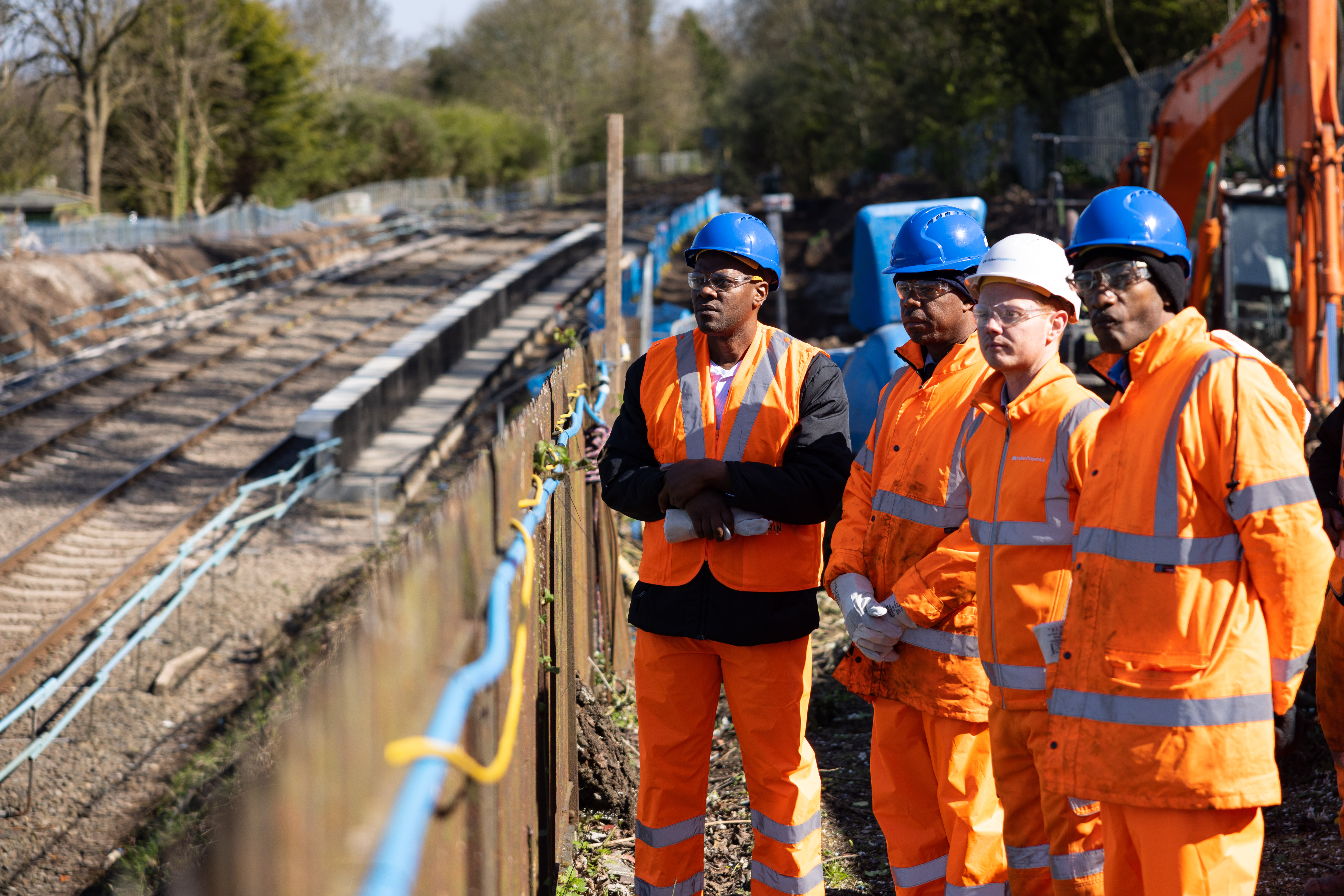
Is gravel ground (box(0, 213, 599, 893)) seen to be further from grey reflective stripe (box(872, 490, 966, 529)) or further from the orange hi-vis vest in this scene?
grey reflective stripe (box(872, 490, 966, 529))

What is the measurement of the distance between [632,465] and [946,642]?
1.11 metres

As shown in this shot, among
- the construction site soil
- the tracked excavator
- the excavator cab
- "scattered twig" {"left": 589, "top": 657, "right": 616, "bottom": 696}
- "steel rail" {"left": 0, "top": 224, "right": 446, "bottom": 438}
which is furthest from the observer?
"steel rail" {"left": 0, "top": 224, "right": 446, "bottom": 438}

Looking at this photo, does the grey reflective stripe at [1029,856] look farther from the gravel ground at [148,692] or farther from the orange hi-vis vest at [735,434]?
the gravel ground at [148,692]

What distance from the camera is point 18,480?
12.1 metres

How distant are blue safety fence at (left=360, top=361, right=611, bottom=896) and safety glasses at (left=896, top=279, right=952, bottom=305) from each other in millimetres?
1572

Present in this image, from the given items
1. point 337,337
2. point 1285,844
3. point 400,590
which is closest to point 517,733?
point 400,590

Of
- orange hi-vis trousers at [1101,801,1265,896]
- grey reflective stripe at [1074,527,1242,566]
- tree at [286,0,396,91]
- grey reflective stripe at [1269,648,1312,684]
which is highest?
tree at [286,0,396,91]

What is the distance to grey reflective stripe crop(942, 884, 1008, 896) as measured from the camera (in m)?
3.05

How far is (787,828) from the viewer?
3330 millimetres

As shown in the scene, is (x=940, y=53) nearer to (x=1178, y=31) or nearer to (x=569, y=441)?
(x=1178, y=31)

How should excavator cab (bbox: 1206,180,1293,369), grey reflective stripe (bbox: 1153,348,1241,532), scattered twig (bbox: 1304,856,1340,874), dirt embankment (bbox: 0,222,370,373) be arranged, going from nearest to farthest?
grey reflective stripe (bbox: 1153,348,1241,532)
scattered twig (bbox: 1304,856,1340,874)
excavator cab (bbox: 1206,180,1293,369)
dirt embankment (bbox: 0,222,370,373)

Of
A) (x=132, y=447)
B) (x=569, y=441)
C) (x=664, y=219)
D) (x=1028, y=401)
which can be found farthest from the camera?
(x=664, y=219)

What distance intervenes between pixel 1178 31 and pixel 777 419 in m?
24.2

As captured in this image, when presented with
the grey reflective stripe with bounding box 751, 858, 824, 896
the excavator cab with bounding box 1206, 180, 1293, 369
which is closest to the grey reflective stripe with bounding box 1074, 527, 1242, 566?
the grey reflective stripe with bounding box 751, 858, 824, 896
